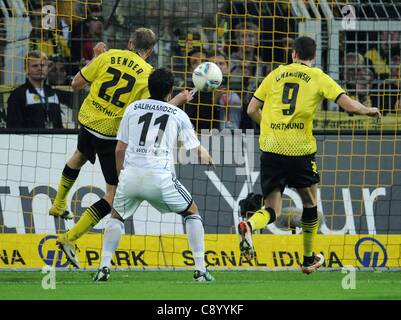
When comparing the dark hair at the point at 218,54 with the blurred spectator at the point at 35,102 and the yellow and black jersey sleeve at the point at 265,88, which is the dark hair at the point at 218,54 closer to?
the blurred spectator at the point at 35,102

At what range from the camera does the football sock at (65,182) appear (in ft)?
42.1

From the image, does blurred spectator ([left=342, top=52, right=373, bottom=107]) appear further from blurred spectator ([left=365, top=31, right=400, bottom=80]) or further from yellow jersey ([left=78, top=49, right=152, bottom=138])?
yellow jersey ([left=78, top=49, right=152, bottom=138])

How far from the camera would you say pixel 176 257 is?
1430cm

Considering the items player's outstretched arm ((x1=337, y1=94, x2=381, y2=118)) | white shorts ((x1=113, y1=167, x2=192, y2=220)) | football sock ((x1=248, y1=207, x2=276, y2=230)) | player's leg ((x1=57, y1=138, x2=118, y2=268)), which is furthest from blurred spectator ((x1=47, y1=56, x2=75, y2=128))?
player's outstretched arm ((x1=337, y1=94, x2=381, y2=118))

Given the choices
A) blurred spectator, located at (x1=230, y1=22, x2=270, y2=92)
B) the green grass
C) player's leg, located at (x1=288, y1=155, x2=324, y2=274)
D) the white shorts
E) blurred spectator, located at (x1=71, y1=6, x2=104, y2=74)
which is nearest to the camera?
the green grass

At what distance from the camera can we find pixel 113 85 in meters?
12.3

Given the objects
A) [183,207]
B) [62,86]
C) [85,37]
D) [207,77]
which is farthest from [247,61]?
[183,207]

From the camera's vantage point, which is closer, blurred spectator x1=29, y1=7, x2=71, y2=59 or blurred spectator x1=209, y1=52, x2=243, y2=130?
blurred spectator x1=209, y1=52, x2=243, y2=130

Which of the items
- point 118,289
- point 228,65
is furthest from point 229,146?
point 118,289

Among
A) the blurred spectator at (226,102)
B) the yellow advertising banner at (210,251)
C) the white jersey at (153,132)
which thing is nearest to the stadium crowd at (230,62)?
the blurred spectator at (226,102)

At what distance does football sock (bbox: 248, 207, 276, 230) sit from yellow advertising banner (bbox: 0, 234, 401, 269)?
254 cm

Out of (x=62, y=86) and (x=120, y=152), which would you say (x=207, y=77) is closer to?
(x=120, y=152)

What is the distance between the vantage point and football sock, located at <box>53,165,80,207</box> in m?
12.8

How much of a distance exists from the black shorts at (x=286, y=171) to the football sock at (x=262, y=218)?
0.94 ft
